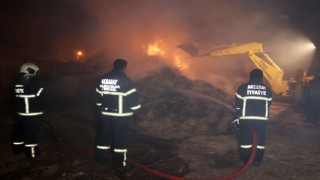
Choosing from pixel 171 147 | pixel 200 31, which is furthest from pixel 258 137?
pixel 200 31

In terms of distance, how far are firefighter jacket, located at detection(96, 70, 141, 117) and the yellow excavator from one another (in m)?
9.05

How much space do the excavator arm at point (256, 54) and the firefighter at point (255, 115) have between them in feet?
27.1

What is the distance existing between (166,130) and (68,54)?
1372 cm

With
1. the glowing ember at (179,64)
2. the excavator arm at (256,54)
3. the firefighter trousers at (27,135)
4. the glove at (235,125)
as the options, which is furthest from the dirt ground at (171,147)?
the glowing ember at (179,64)

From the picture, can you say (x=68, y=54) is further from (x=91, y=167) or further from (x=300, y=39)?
(x=300, y=39)

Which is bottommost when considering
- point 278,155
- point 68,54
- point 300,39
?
point 278,155

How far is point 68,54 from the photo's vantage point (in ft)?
65.4

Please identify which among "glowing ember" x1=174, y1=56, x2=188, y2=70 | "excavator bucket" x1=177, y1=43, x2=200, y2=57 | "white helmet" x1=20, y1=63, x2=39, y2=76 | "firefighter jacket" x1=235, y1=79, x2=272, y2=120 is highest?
"excavator bucket" x1=177, y1=43, x2=200, y2=57

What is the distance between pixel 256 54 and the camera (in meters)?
14.6

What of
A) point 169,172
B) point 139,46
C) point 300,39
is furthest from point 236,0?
point 169,172

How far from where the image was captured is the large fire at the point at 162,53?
2027 centimetres

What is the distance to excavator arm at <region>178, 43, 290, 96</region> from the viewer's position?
14.0 m

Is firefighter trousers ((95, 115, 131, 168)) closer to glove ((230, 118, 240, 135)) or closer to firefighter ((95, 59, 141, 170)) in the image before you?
firefighter ((95, 59, 141, 170))

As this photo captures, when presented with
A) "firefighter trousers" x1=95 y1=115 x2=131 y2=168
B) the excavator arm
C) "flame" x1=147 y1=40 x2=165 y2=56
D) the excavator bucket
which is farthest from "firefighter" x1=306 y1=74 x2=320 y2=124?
Result: "flame" x1=147 y1=40 x2=165 y2=56
